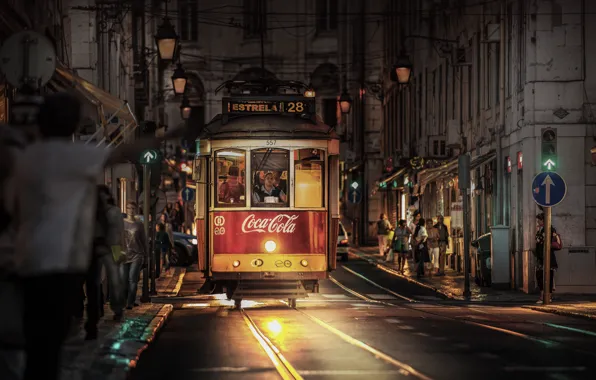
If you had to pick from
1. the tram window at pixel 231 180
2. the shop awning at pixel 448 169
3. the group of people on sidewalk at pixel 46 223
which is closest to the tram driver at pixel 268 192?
the tram window at pixel 231 180

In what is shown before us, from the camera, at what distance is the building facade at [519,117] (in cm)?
2984

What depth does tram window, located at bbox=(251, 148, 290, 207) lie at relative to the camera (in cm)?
2250

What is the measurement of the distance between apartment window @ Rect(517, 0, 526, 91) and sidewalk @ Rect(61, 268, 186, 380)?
12236mm

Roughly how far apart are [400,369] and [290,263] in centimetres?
1075

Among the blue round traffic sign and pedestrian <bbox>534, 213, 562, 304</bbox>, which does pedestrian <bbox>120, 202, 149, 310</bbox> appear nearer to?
the blue round traffic sign

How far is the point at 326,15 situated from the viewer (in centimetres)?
8150

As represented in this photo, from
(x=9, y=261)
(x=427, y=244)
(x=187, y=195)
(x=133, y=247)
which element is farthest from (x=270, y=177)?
(x=187, y=195)

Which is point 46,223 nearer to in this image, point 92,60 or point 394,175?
point 92,60

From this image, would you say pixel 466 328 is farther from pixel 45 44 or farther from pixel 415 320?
pixel 45 44

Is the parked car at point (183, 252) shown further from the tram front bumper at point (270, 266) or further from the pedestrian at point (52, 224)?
the pedestrian at point (52, 224)

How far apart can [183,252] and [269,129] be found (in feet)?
73.2

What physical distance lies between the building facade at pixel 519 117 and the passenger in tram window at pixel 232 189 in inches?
375

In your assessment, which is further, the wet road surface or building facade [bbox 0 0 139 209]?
building facade [bbox 0 0 139 209]

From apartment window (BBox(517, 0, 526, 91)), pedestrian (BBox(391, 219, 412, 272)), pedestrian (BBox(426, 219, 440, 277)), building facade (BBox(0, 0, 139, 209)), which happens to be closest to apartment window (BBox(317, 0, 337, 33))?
building facade (BBox(0, 0, 139, 209))
